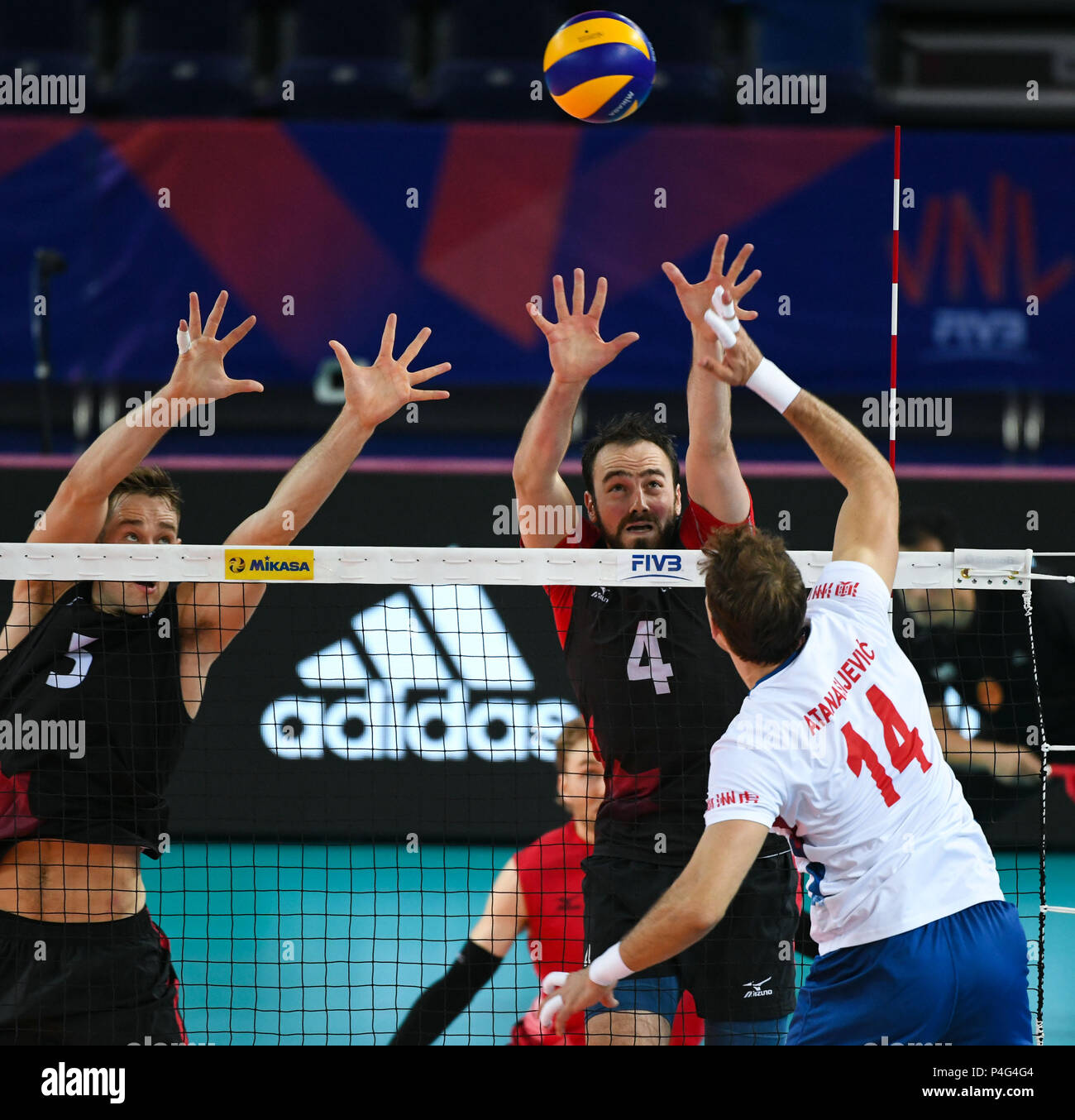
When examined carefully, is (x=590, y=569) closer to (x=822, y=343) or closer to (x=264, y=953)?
(x=264, y=953)

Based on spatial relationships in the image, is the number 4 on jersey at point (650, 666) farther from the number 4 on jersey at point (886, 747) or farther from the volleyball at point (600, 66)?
the volleyball at point (600, 66)

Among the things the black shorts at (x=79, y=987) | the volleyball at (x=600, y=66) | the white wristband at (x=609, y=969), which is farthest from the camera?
the volleyball at (x=600, y=66)

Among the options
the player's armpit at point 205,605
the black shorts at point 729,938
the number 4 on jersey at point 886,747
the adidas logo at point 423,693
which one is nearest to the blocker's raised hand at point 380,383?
the player's armpit at point 205,605

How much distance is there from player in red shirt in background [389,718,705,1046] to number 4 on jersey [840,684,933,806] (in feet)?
5.04

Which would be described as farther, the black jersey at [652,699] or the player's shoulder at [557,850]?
the player's shoulder at [557,850]

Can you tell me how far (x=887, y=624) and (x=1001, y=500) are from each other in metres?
5.11

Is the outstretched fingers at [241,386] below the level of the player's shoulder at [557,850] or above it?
above

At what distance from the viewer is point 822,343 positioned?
1204cm

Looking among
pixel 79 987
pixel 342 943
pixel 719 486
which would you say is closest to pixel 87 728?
pixel 79 987

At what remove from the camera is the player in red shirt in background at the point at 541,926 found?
5.18 meters

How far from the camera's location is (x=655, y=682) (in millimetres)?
4863

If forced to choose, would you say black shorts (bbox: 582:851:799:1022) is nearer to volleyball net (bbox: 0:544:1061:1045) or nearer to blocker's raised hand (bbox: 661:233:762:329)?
blocker's raised hand (bbox: 661:233:762:329)

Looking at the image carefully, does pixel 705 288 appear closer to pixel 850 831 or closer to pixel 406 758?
pixel 850 831

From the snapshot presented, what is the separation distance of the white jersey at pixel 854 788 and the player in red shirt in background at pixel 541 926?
139cm
